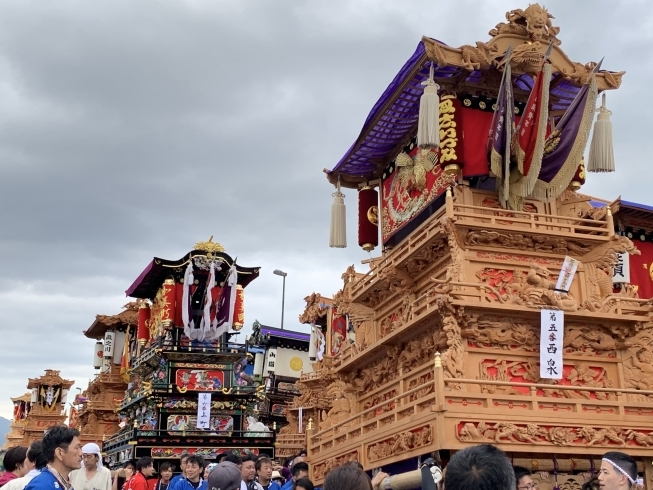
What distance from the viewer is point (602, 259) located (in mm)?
17500

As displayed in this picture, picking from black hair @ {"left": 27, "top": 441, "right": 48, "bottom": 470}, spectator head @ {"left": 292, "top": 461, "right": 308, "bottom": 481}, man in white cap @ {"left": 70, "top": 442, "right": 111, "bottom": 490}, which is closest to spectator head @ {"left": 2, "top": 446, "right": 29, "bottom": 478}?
black hair @ {"left": 27, "top": 441, "right": 48, "bottom": 470}

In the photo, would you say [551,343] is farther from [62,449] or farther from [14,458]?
[62,449]

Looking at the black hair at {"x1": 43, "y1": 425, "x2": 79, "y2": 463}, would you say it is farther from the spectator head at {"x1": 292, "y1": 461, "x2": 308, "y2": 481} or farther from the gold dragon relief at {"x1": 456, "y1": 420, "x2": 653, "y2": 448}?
the gold dragon relief at {"x1": 456, "y1": 420, "x2": 653, "y2": 448}

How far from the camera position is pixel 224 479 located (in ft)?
18.0

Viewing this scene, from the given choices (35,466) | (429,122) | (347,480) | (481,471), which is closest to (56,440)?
(35,466)

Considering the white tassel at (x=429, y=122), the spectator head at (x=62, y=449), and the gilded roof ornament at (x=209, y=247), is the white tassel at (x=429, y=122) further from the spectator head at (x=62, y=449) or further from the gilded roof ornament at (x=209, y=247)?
the gilded roof ornament at (x=209, y=247)

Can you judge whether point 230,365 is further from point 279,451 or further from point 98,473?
point 98,473

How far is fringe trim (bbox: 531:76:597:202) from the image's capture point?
17203 millimetres

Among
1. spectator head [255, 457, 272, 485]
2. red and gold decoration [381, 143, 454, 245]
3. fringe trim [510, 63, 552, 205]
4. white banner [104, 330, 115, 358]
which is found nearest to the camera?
spectator head [255, 457, 272, 485]

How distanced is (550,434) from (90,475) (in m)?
9.00

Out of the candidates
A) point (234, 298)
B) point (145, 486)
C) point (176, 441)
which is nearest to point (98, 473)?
point (145, 486)

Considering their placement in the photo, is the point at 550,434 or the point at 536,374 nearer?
the point at 550,434

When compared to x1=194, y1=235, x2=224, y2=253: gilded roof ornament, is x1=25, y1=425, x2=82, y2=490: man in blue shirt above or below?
below

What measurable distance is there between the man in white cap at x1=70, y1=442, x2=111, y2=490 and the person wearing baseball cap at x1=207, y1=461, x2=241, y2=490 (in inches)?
139
